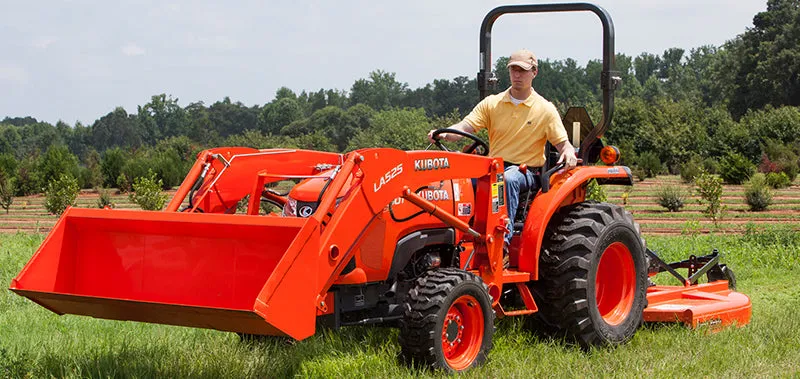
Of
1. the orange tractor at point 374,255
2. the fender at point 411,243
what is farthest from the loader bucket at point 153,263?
the fender at point 411,243

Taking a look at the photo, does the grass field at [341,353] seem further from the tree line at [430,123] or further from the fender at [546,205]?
the tree line at [430,123]

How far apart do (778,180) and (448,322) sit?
2847 cm

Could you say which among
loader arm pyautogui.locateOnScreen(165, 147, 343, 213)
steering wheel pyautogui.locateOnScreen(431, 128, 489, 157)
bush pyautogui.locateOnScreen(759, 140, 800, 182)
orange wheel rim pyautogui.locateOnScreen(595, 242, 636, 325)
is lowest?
bush pyautogui.locateOnScreen(759, 140, 800, 182)

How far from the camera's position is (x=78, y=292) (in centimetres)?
554

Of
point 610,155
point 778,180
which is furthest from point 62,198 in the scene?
point 610,155

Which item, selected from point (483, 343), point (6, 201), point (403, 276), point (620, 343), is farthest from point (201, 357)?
point (6, 201)

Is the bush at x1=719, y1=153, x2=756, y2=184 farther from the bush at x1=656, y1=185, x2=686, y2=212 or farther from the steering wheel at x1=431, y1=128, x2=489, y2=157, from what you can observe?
the steering wheel at x1=431, y1=128, x2=489, y2=157

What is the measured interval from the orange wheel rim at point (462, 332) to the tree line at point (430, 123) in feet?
14.9

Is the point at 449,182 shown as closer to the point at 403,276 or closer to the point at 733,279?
the point at 403,276

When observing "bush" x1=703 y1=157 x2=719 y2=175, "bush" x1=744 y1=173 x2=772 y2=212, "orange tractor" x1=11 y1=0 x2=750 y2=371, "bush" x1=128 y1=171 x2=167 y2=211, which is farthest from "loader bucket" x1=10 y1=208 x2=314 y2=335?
"bush" x1=703 y1=157 x2=719 y2=175

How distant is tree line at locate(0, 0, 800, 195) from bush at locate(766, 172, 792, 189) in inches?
63.8

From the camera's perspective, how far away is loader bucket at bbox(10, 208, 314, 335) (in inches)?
199

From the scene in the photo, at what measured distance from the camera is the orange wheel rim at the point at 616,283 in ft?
23.1

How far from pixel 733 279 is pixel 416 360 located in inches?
183
